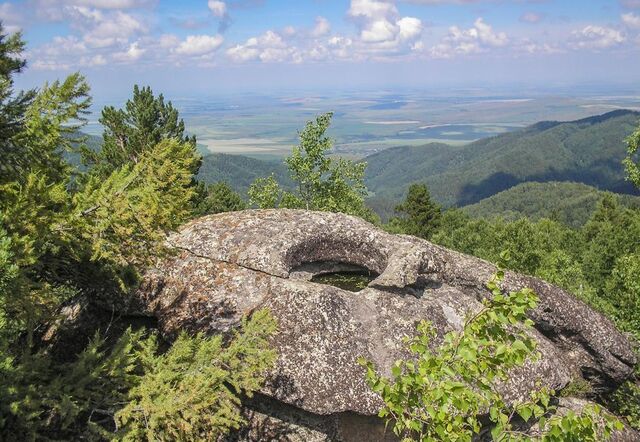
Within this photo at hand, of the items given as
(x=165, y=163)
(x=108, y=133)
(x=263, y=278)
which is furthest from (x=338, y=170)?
(x=165, y=163)

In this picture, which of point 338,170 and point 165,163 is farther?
point 338,170

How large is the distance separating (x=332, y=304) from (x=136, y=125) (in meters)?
26.7

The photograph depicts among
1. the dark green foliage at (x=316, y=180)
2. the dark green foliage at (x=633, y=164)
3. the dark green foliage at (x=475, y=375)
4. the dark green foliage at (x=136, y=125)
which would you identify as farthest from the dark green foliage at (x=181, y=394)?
the dark green foliage at (x=136, y=125)

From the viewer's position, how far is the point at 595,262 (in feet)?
154

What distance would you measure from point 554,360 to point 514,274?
3118 mm

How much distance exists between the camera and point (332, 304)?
12.6 m

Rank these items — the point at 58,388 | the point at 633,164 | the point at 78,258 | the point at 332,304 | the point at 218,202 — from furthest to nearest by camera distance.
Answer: the point at 218,202, the point at 633,164, the point at 332,304, the point at 78,258, the point at 58,388

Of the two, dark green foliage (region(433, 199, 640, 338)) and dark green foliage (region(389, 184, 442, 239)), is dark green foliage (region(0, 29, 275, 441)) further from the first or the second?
dark green foliage (region(389, 184, 442, 239))

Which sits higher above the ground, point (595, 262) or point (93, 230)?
point (93, 230)

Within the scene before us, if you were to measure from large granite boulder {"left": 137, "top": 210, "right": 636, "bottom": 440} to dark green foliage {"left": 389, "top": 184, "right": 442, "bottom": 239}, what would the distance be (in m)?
51.2

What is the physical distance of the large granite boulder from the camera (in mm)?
11820

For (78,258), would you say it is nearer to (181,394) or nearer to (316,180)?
(181,394)

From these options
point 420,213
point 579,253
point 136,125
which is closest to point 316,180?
point 136,125

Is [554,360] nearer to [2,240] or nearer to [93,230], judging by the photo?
[93,230]
